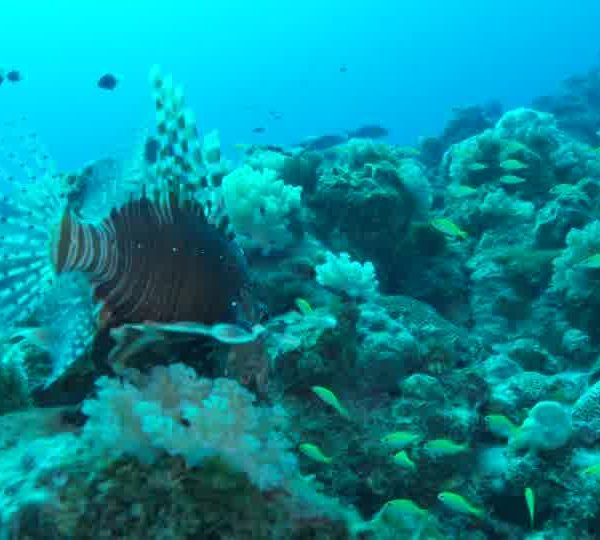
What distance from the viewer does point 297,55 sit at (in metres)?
126

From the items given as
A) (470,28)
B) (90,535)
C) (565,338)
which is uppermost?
(470,28)

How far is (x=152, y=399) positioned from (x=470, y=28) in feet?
433

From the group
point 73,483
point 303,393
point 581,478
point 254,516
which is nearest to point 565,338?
point 581,478

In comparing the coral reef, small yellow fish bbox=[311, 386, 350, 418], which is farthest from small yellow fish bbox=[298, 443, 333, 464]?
small yellow fish bbox=[311, 386, 350, 418]

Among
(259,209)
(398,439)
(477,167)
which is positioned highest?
(477,167)

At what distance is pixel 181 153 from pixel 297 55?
132 m

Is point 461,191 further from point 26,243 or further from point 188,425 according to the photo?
point 188,425

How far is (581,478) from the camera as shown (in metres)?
3.54

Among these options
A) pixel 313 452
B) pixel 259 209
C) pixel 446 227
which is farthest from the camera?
pixel 446 227

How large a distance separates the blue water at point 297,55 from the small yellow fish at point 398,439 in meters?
77.7

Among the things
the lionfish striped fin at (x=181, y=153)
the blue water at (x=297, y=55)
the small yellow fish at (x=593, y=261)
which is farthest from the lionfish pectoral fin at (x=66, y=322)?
the blue water at (x=297, y=55)

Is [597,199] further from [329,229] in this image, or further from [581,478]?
[581,478]

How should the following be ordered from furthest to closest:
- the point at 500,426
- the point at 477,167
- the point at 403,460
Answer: the point at 477,167
the point at 500,426
the point at 403,460

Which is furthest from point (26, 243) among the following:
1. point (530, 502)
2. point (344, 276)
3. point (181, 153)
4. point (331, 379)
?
point (530, 502)
